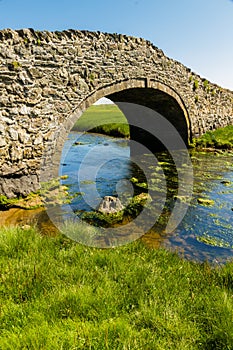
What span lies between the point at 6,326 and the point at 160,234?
15.9 ft

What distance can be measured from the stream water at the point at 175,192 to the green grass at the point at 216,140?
1811 mm

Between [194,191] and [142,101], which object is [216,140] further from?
[194,191]

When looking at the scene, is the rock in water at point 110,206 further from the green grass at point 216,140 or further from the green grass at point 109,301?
the green grass at point 216,140

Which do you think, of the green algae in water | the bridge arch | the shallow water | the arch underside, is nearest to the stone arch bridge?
the bridge arch

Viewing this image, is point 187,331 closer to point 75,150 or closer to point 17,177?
point 17,177

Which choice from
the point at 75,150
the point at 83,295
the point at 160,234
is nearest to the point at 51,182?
the point at 160,234

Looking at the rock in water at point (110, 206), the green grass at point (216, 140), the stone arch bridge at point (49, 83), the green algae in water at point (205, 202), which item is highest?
the stone arch bridge at point (49, 83)

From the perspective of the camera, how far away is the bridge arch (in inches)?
393

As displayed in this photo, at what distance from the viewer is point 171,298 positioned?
11.6 feet

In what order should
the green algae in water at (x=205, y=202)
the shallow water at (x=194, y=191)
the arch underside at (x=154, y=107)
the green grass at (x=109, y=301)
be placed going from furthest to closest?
the arch underside at (x=154, y=107) → the green algae in water at (x=205, y=202) → the shallow water at (x=194, y=191) → the green grass at (x=109, y=301)

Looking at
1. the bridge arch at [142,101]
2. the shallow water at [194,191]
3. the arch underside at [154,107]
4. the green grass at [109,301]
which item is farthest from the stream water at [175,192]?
the arch underside at [154,107]

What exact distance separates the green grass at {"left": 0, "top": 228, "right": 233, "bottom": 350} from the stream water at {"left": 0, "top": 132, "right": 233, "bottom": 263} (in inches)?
62.0

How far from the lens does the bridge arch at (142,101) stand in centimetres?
998

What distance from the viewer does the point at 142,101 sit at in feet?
56.6
